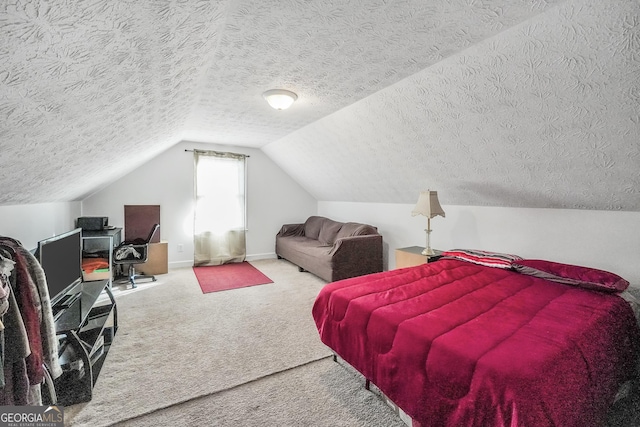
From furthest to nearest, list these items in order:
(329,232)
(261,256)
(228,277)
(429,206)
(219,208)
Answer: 1. (261,256)
2. (219,208)
3. (329,232)
4. (228,277)
5. (429,206)

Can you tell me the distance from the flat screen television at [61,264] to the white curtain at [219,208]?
8.85 feet

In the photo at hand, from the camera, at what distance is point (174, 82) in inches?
75.7

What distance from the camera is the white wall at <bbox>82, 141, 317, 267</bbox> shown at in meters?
4.41

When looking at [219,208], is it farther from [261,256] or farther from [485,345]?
[485,345]

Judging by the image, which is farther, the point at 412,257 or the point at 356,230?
the point at 356,230

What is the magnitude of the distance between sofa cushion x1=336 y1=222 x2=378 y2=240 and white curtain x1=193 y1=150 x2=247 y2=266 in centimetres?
199

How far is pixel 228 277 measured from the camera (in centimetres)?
433

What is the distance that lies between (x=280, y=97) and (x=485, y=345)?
95.2 inches

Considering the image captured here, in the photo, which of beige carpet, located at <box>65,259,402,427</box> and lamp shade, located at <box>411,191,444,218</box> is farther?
lamp shade, located at <box>411,191,444,218</box>

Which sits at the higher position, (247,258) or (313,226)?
(313,226)

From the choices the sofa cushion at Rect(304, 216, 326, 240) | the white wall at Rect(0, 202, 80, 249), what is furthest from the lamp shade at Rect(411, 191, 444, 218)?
the white wall at Rect(0, 202, 80, 249)

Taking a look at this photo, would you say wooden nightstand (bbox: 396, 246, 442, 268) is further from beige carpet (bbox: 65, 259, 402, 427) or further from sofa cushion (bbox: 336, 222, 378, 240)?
beige carpet (bbox: 65, 259, 402, 427)

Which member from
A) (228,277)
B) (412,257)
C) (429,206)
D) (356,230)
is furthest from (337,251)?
(228,277)

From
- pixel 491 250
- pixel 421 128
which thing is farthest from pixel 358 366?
pixel 491 250
